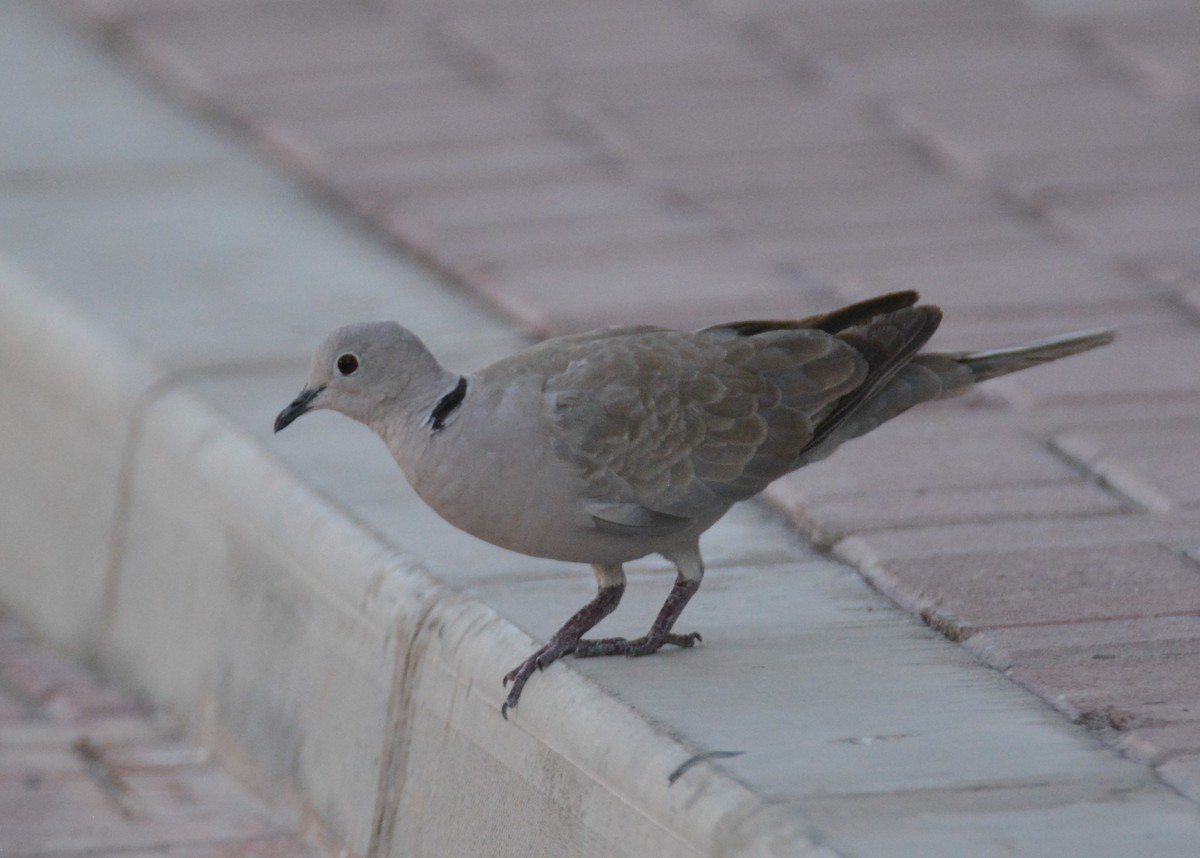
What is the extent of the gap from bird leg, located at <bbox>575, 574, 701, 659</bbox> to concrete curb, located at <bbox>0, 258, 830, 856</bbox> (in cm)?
8

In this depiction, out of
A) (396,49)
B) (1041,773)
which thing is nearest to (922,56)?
(396,49)

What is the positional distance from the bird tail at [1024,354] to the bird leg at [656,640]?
2.12ft

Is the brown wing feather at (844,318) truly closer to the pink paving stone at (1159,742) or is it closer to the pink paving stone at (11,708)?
the pink paving stone at (1159,742)

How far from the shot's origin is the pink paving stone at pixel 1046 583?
3.26 meters

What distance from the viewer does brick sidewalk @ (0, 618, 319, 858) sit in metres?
3.40

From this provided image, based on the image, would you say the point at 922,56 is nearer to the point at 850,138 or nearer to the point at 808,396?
the point at 850,138

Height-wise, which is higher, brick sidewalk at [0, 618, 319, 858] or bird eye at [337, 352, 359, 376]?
bird eye at [337, 352, 359, 376]

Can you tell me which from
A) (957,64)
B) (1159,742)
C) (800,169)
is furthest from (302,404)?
(957,64)

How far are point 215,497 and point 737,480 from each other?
1.23 metres

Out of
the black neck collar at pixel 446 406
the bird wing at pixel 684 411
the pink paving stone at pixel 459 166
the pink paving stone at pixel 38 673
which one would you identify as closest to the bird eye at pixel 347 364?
the black neck collar at pixel 446 406

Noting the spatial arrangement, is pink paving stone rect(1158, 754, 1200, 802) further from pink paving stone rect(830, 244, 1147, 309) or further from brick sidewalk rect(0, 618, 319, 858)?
pink paving stone rect(830, 244, 1147, 309)

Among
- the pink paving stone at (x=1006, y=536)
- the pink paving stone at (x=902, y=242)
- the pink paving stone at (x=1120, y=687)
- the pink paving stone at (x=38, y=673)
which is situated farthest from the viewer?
the pink paving stone at (x=902, y=242)

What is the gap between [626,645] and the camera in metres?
3.08

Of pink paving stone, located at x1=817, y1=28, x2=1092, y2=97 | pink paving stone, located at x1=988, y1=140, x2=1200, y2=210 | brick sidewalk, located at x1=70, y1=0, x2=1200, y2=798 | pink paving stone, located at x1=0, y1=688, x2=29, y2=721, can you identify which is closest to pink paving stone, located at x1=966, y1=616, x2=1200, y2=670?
brick sidewalk, located at x1=70, y1=0, x2=1200, y2=798
